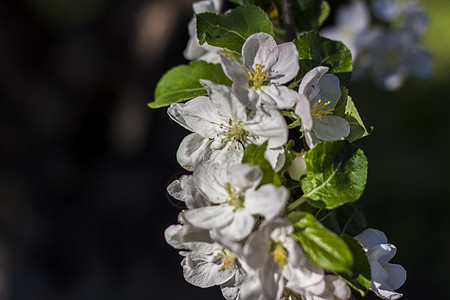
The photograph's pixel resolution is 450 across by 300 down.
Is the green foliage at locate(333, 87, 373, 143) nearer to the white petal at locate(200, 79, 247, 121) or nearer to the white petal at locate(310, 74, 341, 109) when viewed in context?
the white petal at locate(310, 74, 341, 109)

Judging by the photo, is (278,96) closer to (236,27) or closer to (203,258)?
(236,27)

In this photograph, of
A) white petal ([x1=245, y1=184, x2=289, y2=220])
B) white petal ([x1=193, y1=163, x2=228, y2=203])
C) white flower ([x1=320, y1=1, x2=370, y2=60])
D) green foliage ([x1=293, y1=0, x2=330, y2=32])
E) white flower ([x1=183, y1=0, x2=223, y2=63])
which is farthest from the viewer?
white flower ([x1=320, y1=1, x2=370, y2=60])

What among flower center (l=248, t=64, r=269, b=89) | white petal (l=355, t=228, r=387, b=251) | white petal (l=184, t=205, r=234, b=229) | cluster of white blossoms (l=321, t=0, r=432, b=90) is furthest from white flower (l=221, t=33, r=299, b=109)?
cluster of white blossoms (l=321, t=0, r=432, b=90)

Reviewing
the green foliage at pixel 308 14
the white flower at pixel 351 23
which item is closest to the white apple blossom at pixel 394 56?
the white flower at pixel 351 23

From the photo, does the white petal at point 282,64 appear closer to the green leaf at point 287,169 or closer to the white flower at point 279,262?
the green leaf at point 287,169

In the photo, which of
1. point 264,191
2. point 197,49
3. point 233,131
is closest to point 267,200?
point 264,191

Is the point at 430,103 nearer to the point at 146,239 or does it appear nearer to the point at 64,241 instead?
the point at 146,239

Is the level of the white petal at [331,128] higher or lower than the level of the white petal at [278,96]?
lower
